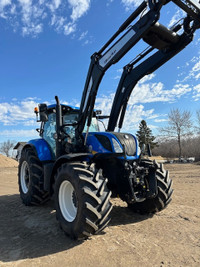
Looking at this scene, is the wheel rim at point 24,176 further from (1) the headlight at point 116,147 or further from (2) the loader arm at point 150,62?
(1) the headlight at point 116,147

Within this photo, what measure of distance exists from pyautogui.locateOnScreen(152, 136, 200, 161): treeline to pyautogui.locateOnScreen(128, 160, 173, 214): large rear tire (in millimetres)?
28975

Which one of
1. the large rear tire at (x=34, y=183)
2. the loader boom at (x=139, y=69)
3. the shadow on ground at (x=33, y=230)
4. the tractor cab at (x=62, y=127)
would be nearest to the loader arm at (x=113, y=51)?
the tractor cab at (x=62, y=127)

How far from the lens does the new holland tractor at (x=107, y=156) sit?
327 cm

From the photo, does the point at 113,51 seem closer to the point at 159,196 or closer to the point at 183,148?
the point at 159,196

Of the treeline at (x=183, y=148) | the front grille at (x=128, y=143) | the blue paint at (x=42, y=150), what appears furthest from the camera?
the treeline at (x=183, y=148)

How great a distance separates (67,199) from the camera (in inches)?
159

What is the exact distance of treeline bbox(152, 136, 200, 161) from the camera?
116ft

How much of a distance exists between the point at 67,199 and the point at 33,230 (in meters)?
0.88

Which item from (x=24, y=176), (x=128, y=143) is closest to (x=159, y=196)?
(x=128, y=143)

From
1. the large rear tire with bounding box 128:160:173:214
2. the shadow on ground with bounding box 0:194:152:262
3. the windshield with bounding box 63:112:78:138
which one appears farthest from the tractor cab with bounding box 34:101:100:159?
the large rear tire with bounding box 128:160:173:214

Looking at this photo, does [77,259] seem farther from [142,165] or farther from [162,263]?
[142,165]

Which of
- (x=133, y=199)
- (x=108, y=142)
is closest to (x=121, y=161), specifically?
(x=108, y=142)

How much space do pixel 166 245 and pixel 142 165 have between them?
167 centimetres

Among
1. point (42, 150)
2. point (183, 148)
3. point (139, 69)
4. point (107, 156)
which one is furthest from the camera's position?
point (183, 148)
